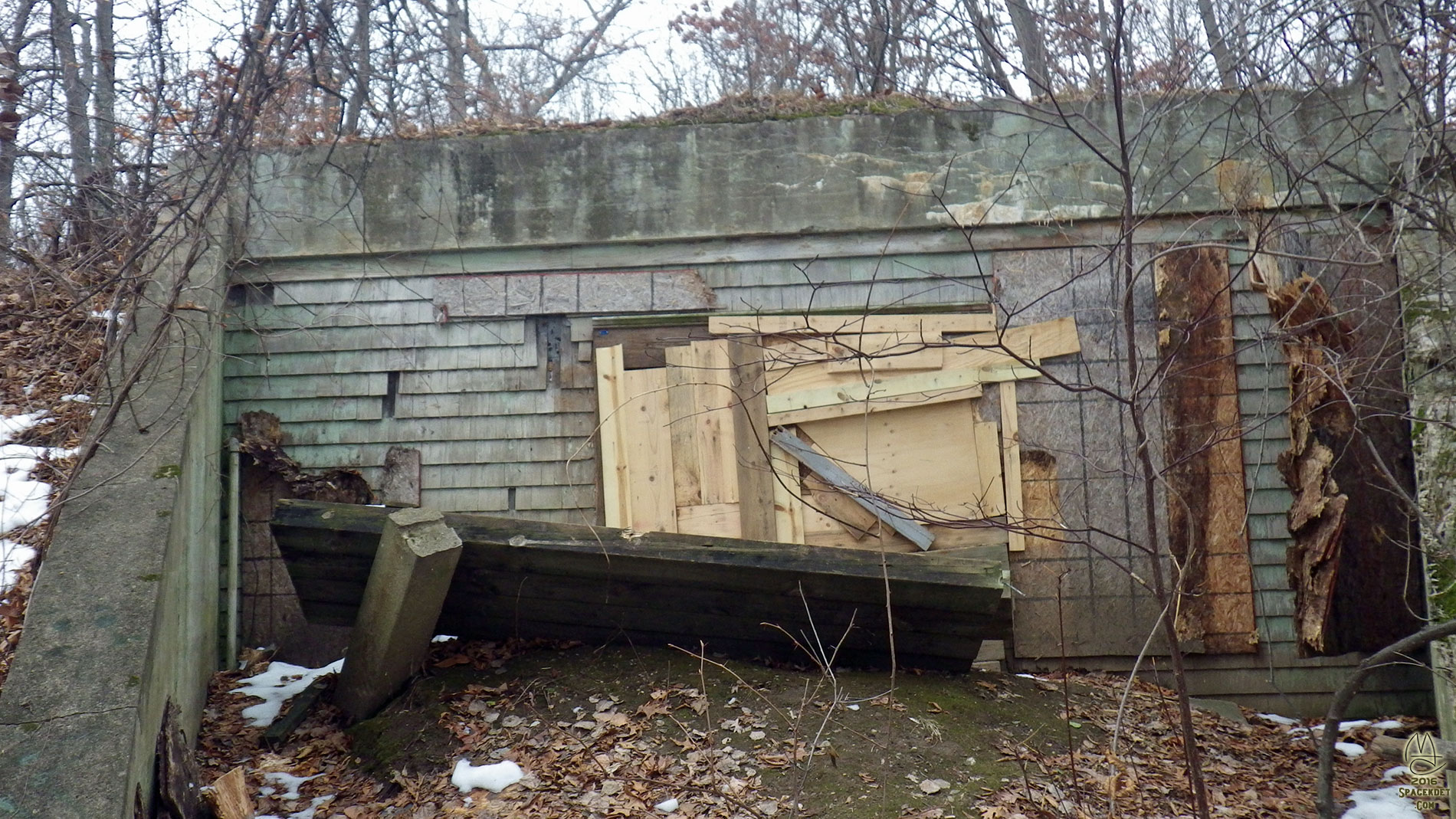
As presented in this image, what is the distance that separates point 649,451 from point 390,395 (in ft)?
6.17

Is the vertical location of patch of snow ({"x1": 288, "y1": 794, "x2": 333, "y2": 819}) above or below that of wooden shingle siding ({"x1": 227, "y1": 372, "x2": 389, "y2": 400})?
below

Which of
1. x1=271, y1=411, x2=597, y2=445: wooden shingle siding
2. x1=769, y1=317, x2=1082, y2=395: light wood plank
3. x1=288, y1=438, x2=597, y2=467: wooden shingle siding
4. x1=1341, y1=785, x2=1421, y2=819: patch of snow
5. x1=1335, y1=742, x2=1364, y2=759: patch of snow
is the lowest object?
x1=1335, y1=742, x2=1364, y2=759: patch of snow

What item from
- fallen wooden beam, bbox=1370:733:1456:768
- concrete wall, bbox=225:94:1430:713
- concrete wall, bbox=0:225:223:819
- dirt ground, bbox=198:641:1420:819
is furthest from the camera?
concrete wall, bbox=225:94:1430:713

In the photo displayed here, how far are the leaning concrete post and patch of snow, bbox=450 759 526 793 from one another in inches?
32.7

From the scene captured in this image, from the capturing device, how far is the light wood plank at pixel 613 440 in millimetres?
6660

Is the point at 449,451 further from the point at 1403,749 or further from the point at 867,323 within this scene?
the point at 1403,749

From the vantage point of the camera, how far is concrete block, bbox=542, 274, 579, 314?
6.94m

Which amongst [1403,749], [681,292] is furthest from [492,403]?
[1403,749]

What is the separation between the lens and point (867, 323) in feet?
22.0

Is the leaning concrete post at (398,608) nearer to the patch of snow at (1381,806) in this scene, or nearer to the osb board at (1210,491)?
the osb board at (1210,491)

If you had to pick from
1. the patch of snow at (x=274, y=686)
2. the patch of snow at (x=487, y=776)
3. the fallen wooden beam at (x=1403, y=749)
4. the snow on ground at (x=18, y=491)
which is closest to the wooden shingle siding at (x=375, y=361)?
the snow on ground at (x=18, y=491)

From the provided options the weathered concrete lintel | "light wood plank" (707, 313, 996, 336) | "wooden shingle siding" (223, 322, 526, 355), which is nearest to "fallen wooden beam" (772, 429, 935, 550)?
"light wood plank" (707, 313, 996, 336)

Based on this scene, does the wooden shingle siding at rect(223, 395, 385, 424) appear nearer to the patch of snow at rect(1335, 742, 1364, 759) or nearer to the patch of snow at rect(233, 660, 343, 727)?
the patch of snow at rect(233, 660, 343, 727)

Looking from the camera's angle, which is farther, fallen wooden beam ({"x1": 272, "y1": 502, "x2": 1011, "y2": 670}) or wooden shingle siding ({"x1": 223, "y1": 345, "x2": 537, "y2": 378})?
wooden shingle siding ({"x1": 223, "y1": 345, "x2": 537, "y2": 378})
